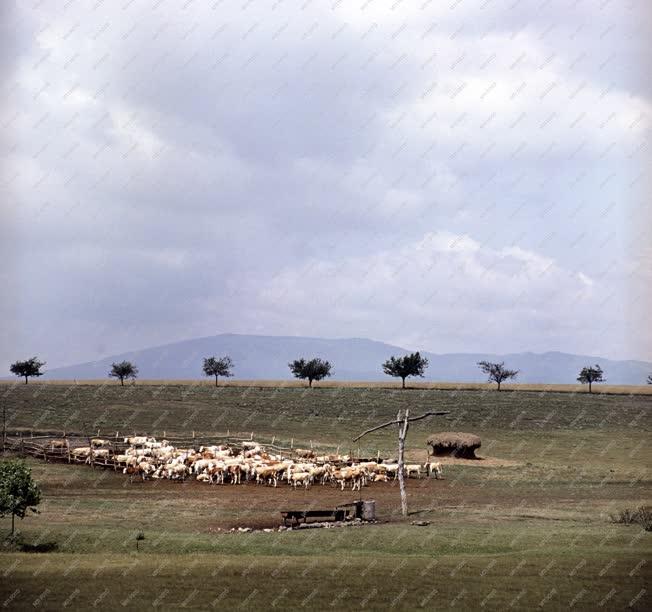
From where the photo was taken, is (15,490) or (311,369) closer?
(15,490)

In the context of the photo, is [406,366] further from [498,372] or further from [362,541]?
[362,541]

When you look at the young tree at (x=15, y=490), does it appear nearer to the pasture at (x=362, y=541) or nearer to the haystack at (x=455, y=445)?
the pasture at (x=362, y=541)

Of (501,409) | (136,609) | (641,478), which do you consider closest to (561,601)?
(136,609)

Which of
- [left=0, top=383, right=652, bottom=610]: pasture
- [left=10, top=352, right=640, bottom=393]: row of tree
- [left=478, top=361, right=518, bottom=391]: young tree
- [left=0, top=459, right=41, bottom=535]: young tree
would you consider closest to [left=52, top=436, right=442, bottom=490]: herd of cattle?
[left=0, top=383, right=652, bottom=610]: pasture

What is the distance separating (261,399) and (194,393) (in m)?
8.95

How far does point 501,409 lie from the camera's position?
90.1 meters

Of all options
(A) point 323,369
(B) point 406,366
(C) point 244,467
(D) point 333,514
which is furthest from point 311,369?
(D) point 333,514

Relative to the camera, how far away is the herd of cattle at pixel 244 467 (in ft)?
149

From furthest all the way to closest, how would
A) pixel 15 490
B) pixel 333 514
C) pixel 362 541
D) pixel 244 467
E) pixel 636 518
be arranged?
pixel 244 467
pixel 333 514
pixel 636 518
pixel 362 541
pixel 15 490

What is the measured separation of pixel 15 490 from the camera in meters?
27.7

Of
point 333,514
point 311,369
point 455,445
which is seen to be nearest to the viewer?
point 333,514

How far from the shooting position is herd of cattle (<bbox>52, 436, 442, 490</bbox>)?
45.3 m

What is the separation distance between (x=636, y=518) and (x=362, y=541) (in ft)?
35.8

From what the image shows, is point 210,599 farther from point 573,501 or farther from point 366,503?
point 573,501
